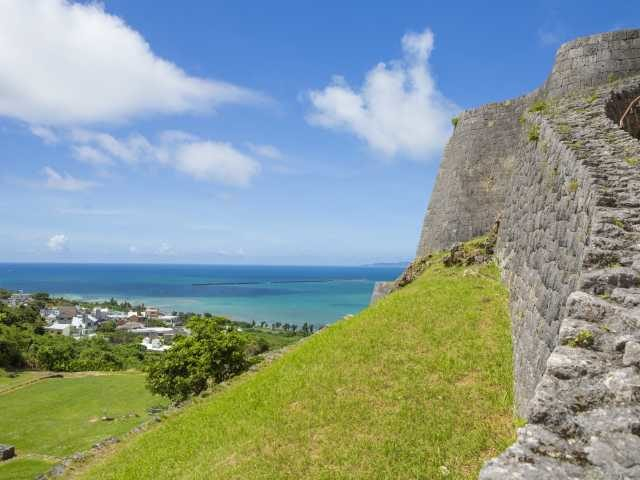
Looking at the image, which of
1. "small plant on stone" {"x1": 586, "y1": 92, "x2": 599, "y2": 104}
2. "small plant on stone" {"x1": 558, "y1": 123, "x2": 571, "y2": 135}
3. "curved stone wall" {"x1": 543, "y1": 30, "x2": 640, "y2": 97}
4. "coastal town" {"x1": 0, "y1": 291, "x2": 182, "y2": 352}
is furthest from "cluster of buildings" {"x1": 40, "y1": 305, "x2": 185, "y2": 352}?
"small plant on stone" {"x1": 558, "y1": 123, "x2": 571, "y2": 135}

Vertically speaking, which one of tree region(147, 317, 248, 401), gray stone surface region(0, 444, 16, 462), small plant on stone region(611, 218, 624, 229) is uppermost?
small plant on stone region(611, 218, 624, 229)

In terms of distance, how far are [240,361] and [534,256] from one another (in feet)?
46.3

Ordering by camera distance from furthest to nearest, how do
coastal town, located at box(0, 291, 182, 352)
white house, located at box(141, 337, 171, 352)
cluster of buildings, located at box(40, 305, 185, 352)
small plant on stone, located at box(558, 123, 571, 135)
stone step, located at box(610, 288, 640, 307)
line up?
1. coastal town, located at box(0, 291, 182, 352)
2. cluster of buildings, located at box(40, 305, 185, 352)
3. white house, located at box(141, 337, 171, 352)
4. small plant on stone, located at box(558, 123, 571, 135)
5. stone step, located at box(610, 288, 640, 307)

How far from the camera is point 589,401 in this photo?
3426 millimetres

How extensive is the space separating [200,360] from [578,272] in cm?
1764

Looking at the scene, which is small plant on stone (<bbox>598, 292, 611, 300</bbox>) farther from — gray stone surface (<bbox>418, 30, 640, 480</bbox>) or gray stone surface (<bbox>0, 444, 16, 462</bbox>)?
gray stone surface (<bbox>0, 444, 16, 462</bbox>)

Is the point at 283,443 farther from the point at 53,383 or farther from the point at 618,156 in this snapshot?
the point at 53,383

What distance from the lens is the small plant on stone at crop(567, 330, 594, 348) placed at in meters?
3.86

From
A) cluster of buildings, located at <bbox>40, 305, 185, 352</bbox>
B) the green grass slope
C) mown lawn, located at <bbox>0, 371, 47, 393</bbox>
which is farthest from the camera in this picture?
cluster of buildings, located at <bbox>40, 305, 185, 352</bbox>

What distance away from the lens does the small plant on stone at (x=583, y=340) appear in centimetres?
386

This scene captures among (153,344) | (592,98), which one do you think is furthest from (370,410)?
(153,344)

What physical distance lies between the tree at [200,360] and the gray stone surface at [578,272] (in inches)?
459

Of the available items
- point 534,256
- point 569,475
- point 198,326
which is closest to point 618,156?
point 534,256

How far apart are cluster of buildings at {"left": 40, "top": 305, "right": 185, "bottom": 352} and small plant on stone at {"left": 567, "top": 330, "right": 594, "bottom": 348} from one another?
8009 cm
